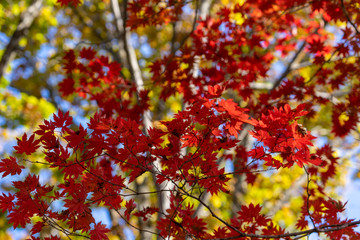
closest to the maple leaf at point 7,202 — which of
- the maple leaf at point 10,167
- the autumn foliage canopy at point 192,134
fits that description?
the autumn foliage canopy at point 192,134

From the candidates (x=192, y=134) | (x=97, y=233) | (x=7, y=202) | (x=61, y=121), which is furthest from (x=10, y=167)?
(x=192, y=134)

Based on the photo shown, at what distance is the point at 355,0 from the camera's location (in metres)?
3.59

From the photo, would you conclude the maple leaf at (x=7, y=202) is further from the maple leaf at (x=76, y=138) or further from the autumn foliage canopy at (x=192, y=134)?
the maple leaf at (x=76, y=138)

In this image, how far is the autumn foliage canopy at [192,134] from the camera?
2055mm

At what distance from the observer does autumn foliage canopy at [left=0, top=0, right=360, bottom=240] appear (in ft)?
→ 6.74

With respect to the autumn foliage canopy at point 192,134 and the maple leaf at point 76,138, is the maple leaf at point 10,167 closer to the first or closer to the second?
the autumn foliage canopy at point 192,134

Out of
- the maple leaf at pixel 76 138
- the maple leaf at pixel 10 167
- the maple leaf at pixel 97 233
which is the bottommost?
the maple leaf at pixel 97 233

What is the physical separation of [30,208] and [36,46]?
7023 millimetres

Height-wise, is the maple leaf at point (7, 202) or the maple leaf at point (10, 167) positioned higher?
the maple leaf at point (10, 167)

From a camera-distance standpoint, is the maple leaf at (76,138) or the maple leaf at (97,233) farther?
the maple leaf at (97,233)

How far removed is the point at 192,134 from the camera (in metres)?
2.22

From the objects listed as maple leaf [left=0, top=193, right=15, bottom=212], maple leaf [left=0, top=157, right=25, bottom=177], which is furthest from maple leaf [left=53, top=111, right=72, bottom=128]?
maple leaf [left=0, top=193, right=15, bottom=212]

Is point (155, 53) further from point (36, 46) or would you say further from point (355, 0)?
point (355, 0)

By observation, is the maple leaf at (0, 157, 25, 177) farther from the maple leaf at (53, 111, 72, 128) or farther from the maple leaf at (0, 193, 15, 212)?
the maple leaf at (53, 111, 72, 128)
